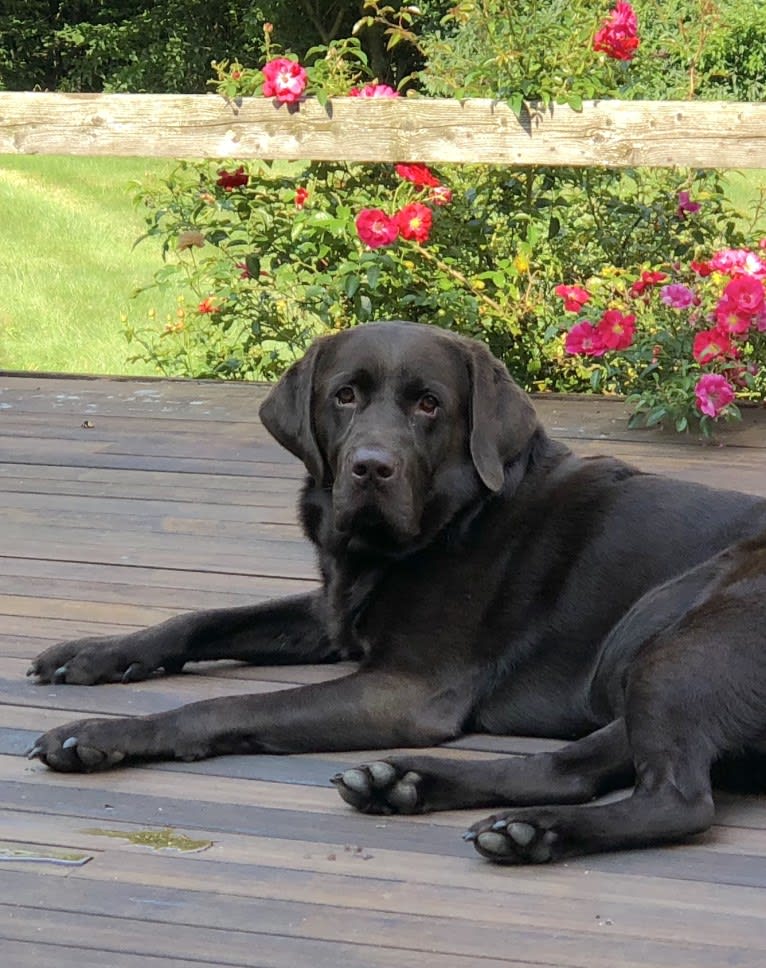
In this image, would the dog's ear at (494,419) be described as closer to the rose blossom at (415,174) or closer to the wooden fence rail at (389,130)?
the wooden fence rail at (389,130)

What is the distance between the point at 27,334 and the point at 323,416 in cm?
677

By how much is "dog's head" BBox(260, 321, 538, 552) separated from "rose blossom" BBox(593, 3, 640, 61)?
3.17 metres

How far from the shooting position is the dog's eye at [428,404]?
331 cm

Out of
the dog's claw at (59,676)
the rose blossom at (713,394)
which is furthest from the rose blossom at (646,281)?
the dog's claw at (59,676)

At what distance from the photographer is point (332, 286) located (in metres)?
6.41

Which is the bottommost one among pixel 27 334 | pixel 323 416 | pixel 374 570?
pixel 27 334

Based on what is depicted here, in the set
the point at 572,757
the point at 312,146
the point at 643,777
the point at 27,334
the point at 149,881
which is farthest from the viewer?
the point at 27,334

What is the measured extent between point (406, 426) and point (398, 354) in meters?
0.17

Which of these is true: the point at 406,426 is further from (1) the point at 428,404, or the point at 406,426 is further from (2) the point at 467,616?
(2) the point at 467,616

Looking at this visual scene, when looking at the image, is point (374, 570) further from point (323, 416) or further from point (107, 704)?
point (107, 704)

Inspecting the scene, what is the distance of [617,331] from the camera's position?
582cm

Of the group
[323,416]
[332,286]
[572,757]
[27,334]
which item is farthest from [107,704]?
[27,334]

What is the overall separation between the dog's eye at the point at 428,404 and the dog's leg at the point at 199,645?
57 centimetres

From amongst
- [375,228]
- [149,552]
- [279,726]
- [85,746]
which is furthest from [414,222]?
[85,746]
